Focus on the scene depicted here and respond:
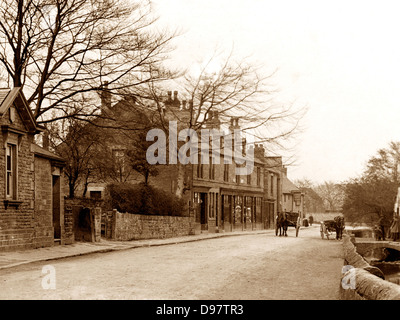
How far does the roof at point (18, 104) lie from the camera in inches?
724

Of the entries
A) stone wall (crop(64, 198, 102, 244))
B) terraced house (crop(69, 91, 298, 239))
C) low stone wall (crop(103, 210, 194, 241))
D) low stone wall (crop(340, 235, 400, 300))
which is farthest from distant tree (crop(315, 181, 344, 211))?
Answer: low stone wall (crop(340, 235, 400, 300))

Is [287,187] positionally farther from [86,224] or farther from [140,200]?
[86,224]

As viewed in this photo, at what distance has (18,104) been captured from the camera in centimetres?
1938

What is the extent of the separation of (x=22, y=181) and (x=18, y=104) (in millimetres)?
2535

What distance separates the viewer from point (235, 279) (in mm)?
11781

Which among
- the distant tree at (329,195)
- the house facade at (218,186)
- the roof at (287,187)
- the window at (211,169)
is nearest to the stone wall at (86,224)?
the house facade at (218,186)

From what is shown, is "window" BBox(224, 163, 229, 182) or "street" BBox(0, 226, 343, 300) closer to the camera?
"street" BBox(0, 226, 343, 300)

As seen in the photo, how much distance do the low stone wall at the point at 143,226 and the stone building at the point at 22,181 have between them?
437 centimetres

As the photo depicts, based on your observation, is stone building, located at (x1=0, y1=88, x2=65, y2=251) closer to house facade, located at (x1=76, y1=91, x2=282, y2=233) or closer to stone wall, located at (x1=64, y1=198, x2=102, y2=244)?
stone wall, located at (x1=64, y1=198, x2=102, y2=244)

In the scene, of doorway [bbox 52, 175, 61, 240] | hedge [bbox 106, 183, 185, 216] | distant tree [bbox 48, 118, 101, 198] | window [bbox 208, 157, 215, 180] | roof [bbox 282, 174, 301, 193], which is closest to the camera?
doorway [bbox 52, 175, 61, 240]

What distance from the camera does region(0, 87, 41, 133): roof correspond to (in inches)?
724

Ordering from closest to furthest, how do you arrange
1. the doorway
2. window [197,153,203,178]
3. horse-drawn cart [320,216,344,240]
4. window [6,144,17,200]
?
window [6,144,17,200]
the doorway
horse-drawn cart [320,216,344,240]
window [197,153,203,178]

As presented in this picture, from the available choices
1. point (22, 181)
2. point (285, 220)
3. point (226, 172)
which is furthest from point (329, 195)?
point (22, 181)

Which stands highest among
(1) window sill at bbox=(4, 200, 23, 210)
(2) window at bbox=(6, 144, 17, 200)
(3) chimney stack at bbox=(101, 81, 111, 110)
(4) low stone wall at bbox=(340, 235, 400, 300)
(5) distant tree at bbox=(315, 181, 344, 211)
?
(3) chimney stack at bbox=(101, 81, 111, 110)
